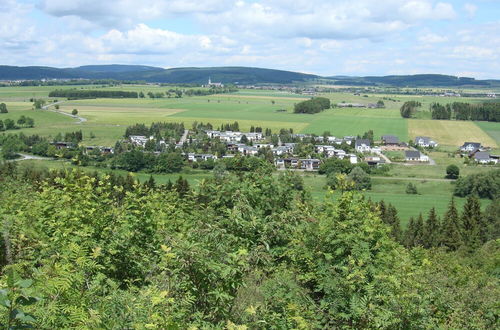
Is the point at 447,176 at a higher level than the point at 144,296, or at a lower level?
lower

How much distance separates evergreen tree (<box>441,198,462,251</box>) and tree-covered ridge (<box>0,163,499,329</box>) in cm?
2450

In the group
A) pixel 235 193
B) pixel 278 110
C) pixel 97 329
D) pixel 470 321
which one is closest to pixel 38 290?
pixel 97 329

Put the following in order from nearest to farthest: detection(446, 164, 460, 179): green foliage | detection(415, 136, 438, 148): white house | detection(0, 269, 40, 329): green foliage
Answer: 1. detection(0, 269, 40, 329): green foliage
2. detection(446, 164, 460, 179): green foliage
3. detection(415, 136, 438, 148): white house

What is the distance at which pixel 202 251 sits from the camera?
5.73 metres

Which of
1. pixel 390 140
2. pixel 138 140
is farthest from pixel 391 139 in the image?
pixel 138 140

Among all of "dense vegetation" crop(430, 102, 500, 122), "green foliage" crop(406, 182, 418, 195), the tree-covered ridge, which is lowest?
"green foliage" crop(406, 182, 418, 195)

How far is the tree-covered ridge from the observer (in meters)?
5.09

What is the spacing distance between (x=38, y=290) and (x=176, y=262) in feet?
5.34

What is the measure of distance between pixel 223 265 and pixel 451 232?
34.6 meters

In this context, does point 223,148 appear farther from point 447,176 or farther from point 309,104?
point 309,104

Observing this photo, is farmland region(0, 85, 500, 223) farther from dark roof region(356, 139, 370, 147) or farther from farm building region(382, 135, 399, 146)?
dark roof region(356, 139, 370, 147)

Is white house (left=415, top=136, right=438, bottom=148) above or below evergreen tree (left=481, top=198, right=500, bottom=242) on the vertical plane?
above

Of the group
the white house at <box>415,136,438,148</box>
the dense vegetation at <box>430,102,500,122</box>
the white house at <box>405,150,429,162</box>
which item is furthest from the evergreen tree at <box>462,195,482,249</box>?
the dense vegetation at <box>430,102,500,122</box>

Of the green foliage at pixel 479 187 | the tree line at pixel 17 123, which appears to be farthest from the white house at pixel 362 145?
the tree line at pixel 17 123
